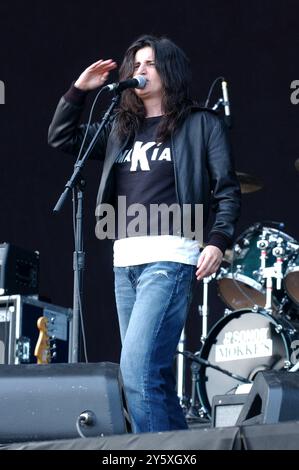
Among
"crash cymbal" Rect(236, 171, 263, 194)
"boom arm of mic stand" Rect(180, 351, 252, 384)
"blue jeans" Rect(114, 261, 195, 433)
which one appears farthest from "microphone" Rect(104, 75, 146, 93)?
"crash cymbal" Rect(236, 171, 263, 194)

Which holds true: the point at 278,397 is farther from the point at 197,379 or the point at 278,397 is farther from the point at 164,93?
the point at 197,379

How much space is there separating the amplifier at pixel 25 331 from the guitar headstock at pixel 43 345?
12 mm

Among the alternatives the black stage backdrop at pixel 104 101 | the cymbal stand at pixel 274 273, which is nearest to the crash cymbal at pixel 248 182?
the cymbal stand at pixel 274 273

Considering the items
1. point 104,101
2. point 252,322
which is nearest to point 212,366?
point 252,322

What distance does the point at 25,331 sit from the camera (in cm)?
506

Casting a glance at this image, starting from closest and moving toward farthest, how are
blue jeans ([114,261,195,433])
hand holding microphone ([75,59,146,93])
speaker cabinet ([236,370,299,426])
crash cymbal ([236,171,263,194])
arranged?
speaker cabinet ([236,370,299,426])
blue jeans ([114,261,195,433])
hand holding microphone ([75,59,146,93])
crash cymbal ([236,171,263,194])

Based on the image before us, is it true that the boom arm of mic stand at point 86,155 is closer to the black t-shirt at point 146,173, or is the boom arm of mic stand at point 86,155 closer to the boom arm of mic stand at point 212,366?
the black t-shirt at point 146,173

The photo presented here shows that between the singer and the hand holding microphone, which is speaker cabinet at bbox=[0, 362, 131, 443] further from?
the hand holding microphone

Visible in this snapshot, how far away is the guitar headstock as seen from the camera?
4.81m

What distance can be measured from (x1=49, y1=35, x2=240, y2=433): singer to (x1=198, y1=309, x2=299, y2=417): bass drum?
2.22 metres

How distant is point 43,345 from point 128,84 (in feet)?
6.32

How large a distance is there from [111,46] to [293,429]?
5.18 meters

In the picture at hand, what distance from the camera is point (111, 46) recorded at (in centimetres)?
688
